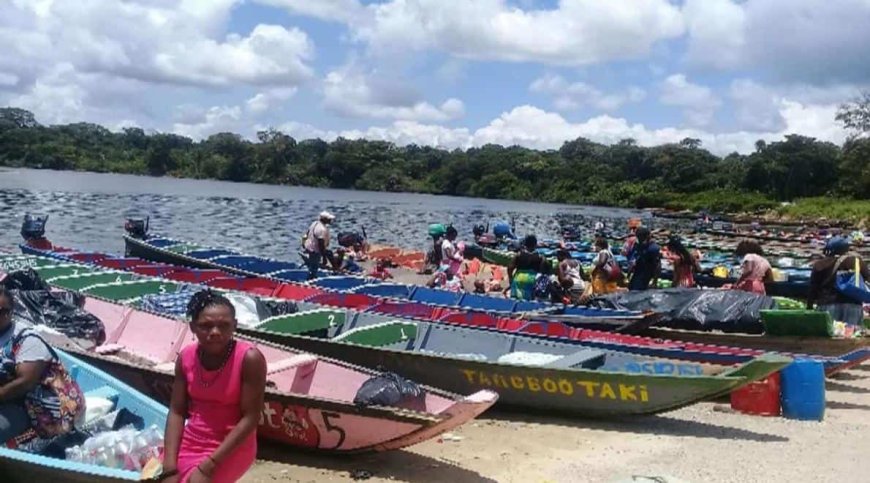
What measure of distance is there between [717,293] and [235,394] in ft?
33.9

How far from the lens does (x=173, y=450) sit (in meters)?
4.64

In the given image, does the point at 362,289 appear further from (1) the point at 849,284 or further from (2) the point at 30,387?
(2) the point at 30,387

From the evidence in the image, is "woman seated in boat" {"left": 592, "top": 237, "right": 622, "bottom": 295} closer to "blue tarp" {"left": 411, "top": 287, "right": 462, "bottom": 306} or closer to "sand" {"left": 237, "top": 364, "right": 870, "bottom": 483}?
"blue tarp" {"left": 411, "top": 287, "right": 462, "bottom": 306}

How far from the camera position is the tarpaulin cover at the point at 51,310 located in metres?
9.86

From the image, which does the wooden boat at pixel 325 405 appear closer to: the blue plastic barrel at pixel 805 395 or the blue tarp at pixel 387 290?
the blue plastic barrel at pixel 805 395

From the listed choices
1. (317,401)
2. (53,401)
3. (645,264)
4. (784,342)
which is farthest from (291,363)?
(645,264)

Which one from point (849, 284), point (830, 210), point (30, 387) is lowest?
point (30, 387)

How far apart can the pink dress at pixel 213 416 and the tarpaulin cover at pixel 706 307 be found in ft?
32.1

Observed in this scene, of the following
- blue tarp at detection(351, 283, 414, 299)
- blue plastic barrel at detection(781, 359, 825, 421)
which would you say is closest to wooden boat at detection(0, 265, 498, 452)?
blue plastic barrel at detection(781, 359, 825, 421)

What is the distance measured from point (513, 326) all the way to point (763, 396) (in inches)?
141

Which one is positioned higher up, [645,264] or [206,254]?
[645,264]

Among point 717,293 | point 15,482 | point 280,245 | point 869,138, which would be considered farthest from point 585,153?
point 15,482

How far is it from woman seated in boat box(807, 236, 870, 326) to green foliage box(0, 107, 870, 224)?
62456 mm

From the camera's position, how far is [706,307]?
13.1m
